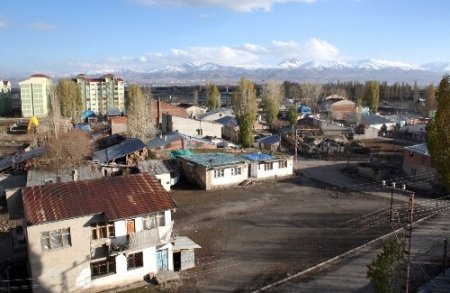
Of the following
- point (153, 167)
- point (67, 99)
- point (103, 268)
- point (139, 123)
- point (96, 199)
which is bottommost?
point (103, 268)

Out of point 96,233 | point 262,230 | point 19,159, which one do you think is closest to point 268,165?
point 262,230

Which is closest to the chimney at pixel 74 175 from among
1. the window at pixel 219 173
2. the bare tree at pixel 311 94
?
the window at pixel 219 173

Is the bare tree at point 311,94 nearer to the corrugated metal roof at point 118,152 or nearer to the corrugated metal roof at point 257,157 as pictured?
the corrugated metal roof at point 257,157

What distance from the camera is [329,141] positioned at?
4281cm

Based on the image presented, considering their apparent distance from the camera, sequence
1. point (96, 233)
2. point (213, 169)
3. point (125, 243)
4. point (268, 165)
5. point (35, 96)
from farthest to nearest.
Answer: point (35, 96)
point (268, 165)
point (213, 169)
point (125, 243)
point (96, 233)

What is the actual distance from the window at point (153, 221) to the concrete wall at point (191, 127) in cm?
2679

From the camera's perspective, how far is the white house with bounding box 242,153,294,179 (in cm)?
3108

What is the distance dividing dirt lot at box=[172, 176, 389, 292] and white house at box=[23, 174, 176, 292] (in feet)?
7.35

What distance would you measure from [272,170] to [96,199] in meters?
18.9

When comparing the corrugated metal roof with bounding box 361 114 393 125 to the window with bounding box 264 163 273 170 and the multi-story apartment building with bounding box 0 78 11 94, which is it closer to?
the window with bounding box 264 163 273 170

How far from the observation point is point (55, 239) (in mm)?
13805

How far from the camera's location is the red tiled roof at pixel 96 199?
13947 mm

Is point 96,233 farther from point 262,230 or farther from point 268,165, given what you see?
point 268,165

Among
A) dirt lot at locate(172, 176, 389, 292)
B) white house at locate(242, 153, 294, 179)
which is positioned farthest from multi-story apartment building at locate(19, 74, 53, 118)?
dirt lot at locate(172, 176, 389, 292)
